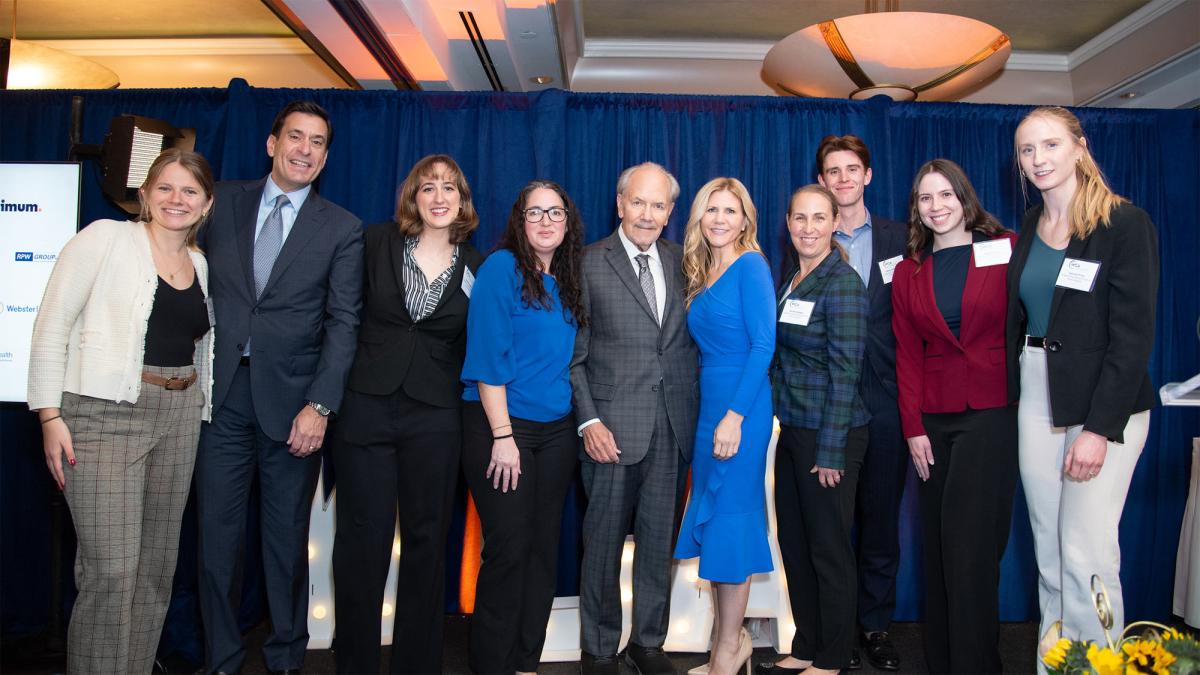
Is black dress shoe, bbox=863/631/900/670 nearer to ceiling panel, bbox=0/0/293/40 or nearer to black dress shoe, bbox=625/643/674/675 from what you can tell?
black dress shoe, bbox=625/643/674/675

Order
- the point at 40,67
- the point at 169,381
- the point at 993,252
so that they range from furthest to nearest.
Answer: the point at 40,67 → the point at 993,252 → the point at 169,381

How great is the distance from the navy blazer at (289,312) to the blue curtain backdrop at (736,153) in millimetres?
1132

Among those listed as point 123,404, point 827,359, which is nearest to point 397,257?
point 123,404

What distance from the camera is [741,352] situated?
2.45 m

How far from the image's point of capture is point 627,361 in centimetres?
246

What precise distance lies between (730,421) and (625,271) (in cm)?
59

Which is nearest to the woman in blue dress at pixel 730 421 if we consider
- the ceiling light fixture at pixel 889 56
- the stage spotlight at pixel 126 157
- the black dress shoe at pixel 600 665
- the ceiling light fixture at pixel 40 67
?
the black dress shoe at pixel 600 665

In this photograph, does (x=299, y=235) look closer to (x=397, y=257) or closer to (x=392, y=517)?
(x=397, y=257)

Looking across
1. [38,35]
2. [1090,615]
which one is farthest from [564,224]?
[38,35]

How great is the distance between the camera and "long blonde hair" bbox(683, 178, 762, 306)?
100.0 inches

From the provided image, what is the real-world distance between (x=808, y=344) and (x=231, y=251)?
6.34 ft

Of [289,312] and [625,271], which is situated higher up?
[625,271]

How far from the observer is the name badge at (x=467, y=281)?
249 cm

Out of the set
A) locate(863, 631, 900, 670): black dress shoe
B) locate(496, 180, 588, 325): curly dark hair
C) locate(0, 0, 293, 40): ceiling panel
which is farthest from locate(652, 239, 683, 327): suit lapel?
locate(0, 0, 293, 40): ceiling panel
